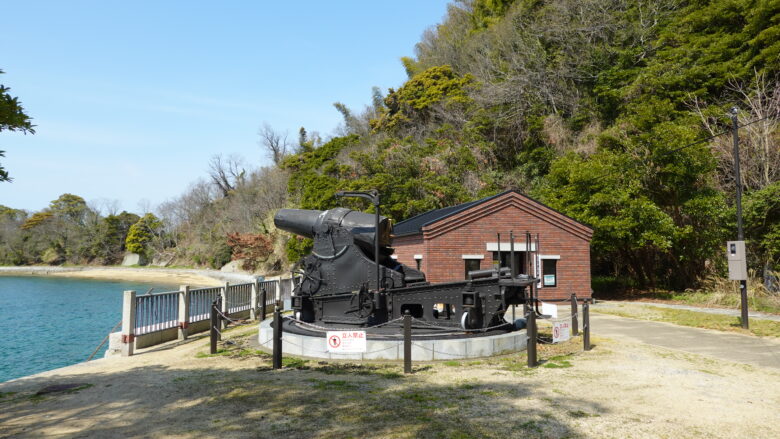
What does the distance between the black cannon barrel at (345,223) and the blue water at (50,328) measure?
26.1 ft

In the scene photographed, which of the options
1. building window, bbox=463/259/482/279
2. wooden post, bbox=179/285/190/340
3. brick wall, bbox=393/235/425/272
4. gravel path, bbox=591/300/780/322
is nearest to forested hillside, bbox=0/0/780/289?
gravel path, bbox=591/300/780/322

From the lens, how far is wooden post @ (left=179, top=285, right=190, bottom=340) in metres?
11.7

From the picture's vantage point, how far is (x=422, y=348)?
324 inches

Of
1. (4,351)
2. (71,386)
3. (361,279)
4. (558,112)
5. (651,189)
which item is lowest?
(4,351)

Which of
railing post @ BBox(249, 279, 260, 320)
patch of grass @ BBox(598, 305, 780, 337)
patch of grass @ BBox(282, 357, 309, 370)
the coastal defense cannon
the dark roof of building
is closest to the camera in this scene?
patch of grass @ BBox(282, 357, 309, 370)

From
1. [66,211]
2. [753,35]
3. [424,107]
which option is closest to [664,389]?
[753,35]

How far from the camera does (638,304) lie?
59.7 feet

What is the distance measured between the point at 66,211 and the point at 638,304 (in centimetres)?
8115

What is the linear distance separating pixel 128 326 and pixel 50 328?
521 inches

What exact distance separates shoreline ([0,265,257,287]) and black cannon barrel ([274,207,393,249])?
32810mm

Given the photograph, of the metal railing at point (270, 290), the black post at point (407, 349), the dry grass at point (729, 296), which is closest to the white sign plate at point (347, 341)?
the black post at point (407, 349)

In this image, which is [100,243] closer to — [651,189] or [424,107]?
[424,107]

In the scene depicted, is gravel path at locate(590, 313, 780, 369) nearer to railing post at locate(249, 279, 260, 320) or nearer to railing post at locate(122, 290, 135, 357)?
railing post at locate(249, 279, 260, 320)

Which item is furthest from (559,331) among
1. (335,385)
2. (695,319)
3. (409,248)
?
(409,248)
